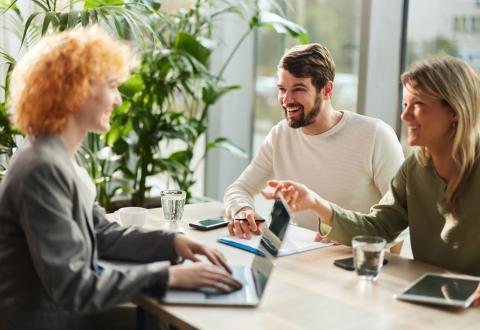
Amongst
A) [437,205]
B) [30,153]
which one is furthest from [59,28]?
[437,205]

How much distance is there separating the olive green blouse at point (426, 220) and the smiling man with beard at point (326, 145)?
1.31ft

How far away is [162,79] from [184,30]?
36 cm

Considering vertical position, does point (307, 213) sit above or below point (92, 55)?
below

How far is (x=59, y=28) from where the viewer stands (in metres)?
2.53

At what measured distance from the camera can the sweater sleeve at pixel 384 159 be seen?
7.96 feet

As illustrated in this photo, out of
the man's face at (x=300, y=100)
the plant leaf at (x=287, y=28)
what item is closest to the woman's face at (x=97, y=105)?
the man's face at (x=300, y=100)

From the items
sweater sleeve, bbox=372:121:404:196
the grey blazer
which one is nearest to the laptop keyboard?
the grey blazer

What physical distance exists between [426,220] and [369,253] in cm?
35

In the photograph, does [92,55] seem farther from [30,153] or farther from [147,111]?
[147,111]

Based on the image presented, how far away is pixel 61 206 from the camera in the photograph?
146 centimetres

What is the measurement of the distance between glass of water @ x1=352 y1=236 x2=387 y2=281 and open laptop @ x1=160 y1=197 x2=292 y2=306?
188 millimetres

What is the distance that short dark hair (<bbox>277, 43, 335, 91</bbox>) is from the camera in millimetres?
2479

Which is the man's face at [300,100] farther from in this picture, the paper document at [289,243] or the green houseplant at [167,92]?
the green houseplant at [167,92]

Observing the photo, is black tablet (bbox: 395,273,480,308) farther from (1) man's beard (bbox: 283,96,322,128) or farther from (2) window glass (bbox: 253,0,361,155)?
(2) window glass (bbox: 253,0,361,155)
